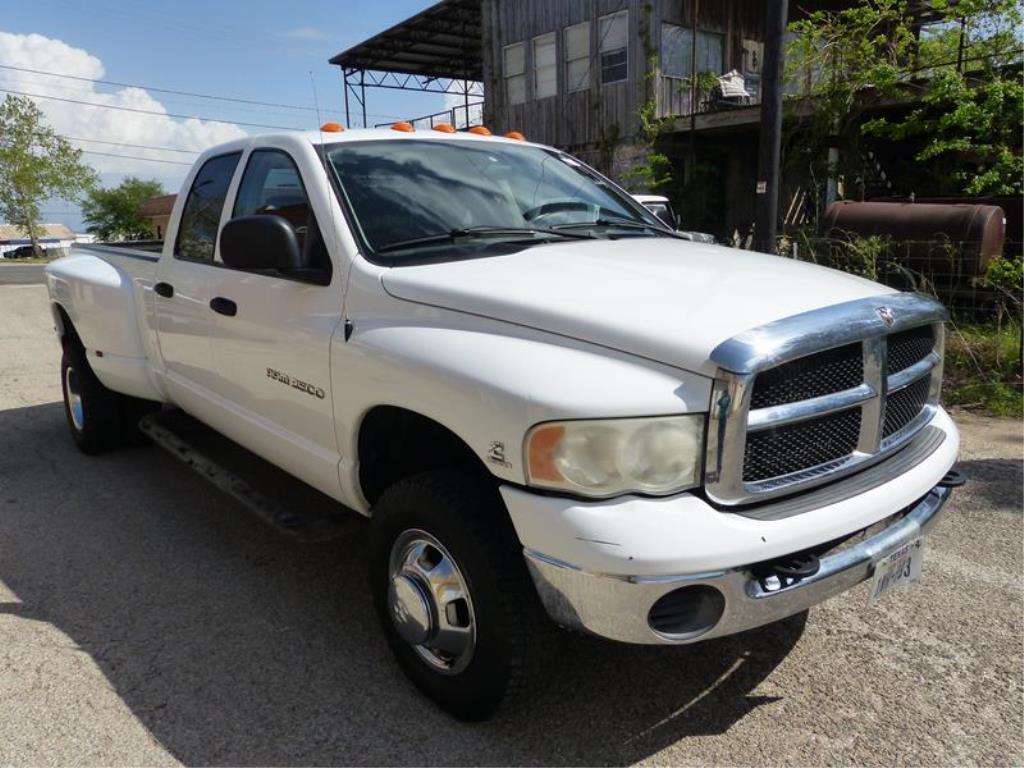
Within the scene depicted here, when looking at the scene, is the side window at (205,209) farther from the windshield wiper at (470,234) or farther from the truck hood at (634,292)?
the truck hood at (634,292)

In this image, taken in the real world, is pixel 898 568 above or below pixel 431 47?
below

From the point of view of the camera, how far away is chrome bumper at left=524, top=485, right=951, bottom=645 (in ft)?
6.93

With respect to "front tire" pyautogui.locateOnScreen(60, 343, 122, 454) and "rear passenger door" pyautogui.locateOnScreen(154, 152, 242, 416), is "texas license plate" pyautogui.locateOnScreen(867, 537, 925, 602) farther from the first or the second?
"front tire" pyautogui.locateOnScreen(60, 343, 122, 454)

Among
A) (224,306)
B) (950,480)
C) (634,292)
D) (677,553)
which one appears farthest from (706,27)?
(677,553)

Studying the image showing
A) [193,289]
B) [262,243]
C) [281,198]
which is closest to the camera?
[262,243]

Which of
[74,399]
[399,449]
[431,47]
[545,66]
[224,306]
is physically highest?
[431,47]

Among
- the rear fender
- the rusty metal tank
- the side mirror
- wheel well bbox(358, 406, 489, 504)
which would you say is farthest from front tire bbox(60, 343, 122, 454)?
the rusty metal tank

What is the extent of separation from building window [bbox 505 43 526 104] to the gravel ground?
59.9ft

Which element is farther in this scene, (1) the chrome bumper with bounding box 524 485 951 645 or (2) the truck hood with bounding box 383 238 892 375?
(2) the truck hood with bounding box 383 238 892 375

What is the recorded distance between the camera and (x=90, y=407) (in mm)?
5406

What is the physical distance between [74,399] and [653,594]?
16.0ft

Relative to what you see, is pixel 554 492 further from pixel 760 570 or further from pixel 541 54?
pixel 541 54

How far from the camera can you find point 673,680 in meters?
2.95

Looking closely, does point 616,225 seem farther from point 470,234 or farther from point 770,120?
point 770,120
